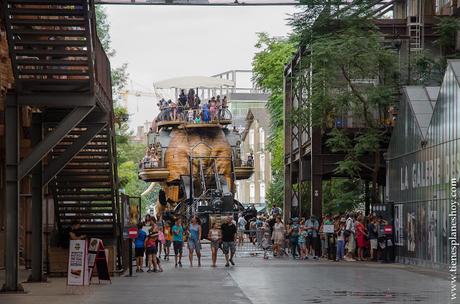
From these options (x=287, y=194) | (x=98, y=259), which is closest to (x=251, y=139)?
(x=287, y=194)

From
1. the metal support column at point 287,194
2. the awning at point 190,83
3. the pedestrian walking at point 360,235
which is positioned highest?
the awning at point 190,83

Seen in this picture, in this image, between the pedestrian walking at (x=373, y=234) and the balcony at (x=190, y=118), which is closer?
the pedestrian walking at (x=373, y=234)

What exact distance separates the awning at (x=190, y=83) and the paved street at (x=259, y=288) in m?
53.8

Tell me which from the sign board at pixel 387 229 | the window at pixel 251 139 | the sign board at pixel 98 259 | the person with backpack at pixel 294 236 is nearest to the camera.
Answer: the sign board at pixel 98 259

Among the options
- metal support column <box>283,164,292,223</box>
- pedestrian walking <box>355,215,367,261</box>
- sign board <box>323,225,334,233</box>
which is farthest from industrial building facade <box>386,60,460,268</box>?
metal support column <box>283,164,292,223</box>

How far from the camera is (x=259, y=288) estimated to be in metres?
26.3

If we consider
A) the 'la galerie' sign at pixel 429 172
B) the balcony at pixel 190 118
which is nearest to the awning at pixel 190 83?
the balcony at pixel 190 118

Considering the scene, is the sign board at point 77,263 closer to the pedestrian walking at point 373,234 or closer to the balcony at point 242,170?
the pedestrian walking at point 373,234

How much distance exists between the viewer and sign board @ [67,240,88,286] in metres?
25.5

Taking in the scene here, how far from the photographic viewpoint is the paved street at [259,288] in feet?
74.1

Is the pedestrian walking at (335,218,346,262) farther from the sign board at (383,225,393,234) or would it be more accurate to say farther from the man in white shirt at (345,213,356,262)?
the sign board at (383,225,393,234)

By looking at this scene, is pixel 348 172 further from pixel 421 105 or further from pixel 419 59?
pixel 421 105

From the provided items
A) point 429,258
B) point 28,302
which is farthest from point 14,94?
point 429,258

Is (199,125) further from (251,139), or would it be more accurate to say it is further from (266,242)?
(251,139)
